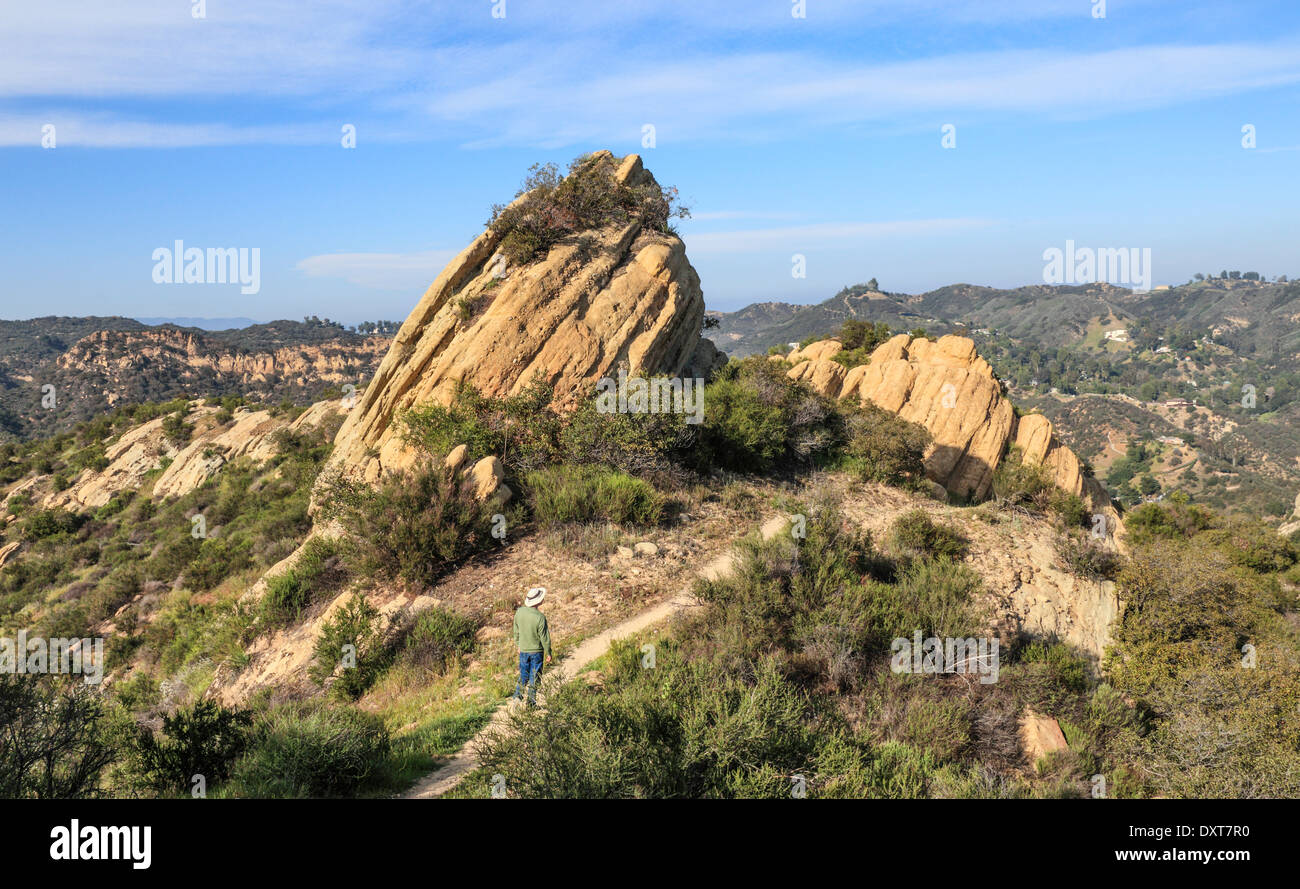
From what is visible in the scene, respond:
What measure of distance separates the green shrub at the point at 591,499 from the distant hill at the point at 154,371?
2201 inches

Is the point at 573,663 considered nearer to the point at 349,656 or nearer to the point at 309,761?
the point at 349,656

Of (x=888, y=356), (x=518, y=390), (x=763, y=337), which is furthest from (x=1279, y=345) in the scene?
(x=518, y=390)

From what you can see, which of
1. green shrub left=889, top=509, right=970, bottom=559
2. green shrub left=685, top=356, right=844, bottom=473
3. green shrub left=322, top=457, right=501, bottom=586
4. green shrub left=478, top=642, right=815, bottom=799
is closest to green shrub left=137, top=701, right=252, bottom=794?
green shrub left=478, top=642, right=815, bottom=799

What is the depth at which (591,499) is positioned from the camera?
40.7 ft

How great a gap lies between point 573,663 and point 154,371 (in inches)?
3532

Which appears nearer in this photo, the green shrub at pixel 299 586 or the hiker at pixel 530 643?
the hiker at pixel 530 643

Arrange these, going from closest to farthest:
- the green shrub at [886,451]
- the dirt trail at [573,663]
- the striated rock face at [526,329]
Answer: the dirt trail at [573,663]
the striated rock face at [526,329]
the green shrub at [886,451]

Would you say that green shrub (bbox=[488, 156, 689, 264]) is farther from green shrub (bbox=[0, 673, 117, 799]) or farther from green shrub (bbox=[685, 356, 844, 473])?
green shrub (bbox=[0, 673, 117, 799])

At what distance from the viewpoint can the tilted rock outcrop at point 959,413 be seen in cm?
2097

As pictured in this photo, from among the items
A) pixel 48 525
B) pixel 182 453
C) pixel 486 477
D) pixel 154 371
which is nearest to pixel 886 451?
pixel 486 477

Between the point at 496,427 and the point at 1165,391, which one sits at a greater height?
the point at 1165,391

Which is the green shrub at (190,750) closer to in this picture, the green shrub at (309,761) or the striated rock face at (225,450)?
the green shrub at (309,761)

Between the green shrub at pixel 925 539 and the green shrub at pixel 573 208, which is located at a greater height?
the green shrub at pixel 573 208

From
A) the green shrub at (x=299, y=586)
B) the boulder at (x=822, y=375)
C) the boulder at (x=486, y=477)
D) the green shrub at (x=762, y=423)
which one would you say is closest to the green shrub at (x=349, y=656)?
the green shrub at (x=299, y=586)
